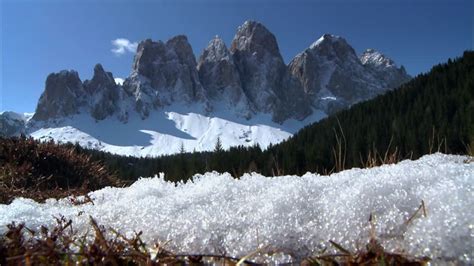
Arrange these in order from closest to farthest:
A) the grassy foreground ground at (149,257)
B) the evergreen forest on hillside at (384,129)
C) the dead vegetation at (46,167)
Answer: the grassy foreground ground at (149,257) → the dead vegetation at (46,167) → the evergreen forest on hillside at (384,129)

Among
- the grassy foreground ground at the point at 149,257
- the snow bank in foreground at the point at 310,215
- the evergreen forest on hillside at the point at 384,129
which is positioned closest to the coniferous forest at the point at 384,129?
the evergreen forest on hillside at the point at 384,129

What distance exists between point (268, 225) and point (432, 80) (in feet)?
378

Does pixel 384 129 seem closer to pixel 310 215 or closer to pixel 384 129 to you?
pixel 384 129

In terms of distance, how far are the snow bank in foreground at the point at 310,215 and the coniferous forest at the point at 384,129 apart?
6121 centimetres

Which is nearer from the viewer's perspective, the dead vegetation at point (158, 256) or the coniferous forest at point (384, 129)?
the dead vegetation at point (158, 256)

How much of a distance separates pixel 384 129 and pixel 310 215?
297 feet

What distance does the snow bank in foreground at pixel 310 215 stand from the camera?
1225mm

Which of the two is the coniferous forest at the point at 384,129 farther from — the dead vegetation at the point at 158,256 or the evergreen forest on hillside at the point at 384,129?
the dead vegetation at the point at 158,256

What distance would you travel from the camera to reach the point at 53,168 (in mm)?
6102

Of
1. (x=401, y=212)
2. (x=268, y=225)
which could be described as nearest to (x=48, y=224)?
(x=268, y=225)

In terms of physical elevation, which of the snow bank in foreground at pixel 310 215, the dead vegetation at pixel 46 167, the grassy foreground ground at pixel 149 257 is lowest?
the grassy foreground ground at pixel 149 257

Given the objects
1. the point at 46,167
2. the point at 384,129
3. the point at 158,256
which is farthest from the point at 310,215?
the point at 384,129

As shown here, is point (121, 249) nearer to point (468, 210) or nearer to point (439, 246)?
point (439, 246)

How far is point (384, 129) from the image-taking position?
85.6m
